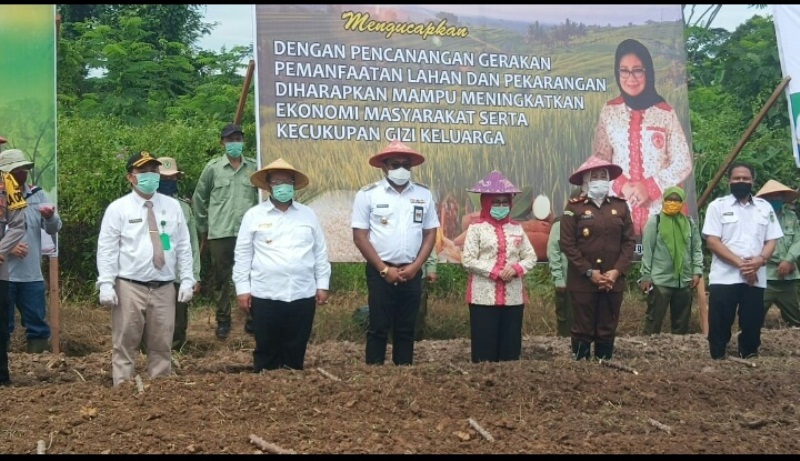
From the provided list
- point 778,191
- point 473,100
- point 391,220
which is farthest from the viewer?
point 473,100

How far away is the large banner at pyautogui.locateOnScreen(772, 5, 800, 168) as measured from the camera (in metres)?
12.0

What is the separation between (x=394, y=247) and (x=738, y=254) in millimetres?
2949

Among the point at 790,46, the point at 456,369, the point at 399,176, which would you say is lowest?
the point at 456,369

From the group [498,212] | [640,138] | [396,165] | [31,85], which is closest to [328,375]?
[396,165]

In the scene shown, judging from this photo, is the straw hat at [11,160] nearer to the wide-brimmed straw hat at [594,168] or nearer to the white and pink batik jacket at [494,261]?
the white and pink batik jacket at [494,261]

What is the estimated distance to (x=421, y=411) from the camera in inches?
261

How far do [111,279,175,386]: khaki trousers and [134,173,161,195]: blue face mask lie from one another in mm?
628

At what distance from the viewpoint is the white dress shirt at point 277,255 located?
795 centimetres

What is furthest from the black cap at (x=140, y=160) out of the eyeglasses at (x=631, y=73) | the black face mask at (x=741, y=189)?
the eyeglasses at (x=631, y=73)

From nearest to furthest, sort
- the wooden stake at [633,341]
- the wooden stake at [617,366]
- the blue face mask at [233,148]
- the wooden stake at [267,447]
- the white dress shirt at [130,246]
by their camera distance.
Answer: the wooden stake at [267,447], the white dress shirt at [130,246], the wooden stake at [617,366], the blue face mask at [233,148], the wooden stake at [633,341]

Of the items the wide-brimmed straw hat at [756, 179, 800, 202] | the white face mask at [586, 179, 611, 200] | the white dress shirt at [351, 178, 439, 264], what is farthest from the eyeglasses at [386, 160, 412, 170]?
the wide-brimmed straw hat at [756, 179, 800, 202]

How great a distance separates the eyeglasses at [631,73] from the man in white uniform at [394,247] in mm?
4033

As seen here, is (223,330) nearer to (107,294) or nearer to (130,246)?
(130,246)

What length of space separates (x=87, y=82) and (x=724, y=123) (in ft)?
32.2
